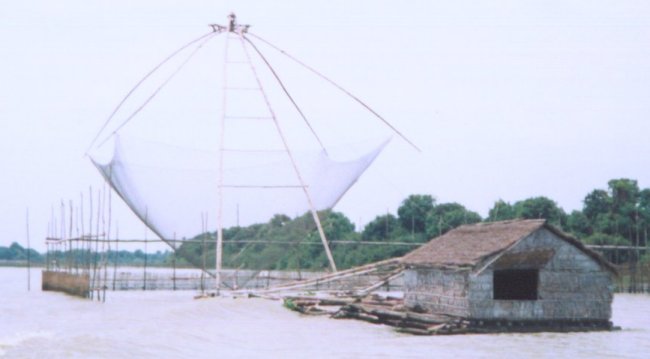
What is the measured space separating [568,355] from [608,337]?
7.49ft

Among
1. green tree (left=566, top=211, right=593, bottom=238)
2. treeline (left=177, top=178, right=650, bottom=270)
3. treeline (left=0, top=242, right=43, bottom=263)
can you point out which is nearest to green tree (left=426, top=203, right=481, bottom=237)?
treeline (left=177, top=178, right=650, bottom=270)

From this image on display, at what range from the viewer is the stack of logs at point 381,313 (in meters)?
14.1

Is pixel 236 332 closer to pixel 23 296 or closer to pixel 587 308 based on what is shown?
pixel 587 308

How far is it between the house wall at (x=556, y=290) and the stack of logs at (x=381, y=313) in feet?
1.44

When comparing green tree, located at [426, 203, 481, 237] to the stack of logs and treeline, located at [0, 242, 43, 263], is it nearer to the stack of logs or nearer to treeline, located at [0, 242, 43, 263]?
the stack of logs

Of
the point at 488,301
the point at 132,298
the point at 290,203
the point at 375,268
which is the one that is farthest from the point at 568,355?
the point at 132,298

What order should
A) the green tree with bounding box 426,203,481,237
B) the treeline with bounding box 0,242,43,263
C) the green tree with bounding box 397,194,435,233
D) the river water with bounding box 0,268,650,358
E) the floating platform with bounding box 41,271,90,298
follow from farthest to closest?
the treeline with bounding box 0,242,43,263
the green tree with bounding box 397,194,435,233
the green tree with bounding box 426,203,481,237
the floating platform with bounding box 41,271,90,298
the river water with bounding box 0,268,650,358

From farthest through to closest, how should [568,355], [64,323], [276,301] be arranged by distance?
[276,301] < [64,323] < [568,355]

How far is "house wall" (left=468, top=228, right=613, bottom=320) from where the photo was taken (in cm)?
1412

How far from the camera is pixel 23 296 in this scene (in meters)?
27.1

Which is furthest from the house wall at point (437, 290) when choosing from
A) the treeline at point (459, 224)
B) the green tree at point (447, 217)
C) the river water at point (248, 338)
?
the green tree at point (447, 217)

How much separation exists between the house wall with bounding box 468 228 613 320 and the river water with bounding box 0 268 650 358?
385 millimetres

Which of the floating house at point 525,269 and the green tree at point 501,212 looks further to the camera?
the green tree at point 501,212

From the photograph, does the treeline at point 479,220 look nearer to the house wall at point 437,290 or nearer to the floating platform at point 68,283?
the floating platform at point 68,283
